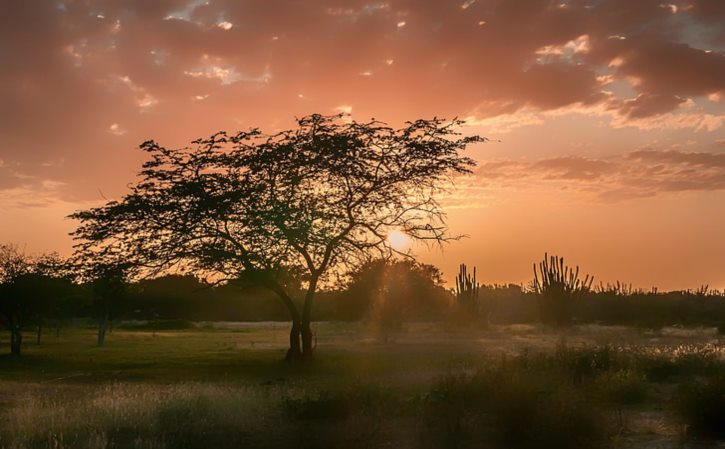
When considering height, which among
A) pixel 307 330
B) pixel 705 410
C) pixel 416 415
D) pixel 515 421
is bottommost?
pixel 416 415

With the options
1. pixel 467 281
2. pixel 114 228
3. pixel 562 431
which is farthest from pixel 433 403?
pixel 467 281

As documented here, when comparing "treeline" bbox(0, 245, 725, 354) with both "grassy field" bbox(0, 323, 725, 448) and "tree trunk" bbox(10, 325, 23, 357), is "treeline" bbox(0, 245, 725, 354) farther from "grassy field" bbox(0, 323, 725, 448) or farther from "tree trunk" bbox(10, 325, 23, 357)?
"grassy field" bbox(0, 323, 725, 448)

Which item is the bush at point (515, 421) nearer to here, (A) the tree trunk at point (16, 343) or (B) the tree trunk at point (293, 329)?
(B) the tree trunk at point (293, 329)

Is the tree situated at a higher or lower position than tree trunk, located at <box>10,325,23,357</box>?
higher

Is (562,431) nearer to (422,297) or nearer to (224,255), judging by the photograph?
(224,255)

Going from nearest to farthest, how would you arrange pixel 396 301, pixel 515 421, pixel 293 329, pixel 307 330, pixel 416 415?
pixel 515 421
pixel 416 415
pixel 307 330
pixel 293 329
pixel 396 301

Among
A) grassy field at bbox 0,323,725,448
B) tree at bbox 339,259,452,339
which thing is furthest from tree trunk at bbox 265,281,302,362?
tree at bbox 339,259,452,339

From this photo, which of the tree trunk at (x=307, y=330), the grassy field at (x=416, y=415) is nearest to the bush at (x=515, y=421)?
the grassy field at (x=416, y=415)

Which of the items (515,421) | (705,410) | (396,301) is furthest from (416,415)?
(396,301)

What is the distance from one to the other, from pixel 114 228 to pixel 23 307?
12848 millimetres

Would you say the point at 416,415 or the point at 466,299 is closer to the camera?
the point at 416,415

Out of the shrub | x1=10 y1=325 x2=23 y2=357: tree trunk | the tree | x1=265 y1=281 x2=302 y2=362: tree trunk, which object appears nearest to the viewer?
the shrub

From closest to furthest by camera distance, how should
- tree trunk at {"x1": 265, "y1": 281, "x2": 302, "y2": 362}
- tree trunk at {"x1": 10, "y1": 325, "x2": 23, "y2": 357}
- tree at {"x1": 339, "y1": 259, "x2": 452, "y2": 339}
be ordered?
tree trunk at {"x1": 265, "y1": 281, "x2": 302, "y2": 362} < tree trunk at {"x1": 10, "y1": 325, "x2": 23, "y2": 357} < tree at {"x1": 339, "y1": 259, "x2": 452, "y2": 339}

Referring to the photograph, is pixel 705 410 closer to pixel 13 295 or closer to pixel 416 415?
pixel 416 415
